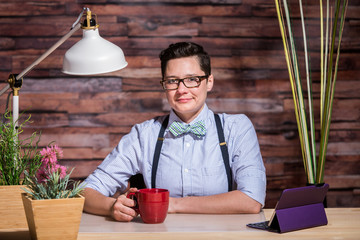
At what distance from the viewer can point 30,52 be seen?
123 inches

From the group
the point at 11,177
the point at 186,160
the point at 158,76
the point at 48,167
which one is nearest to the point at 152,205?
the point at 48,167

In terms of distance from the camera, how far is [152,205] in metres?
1.62

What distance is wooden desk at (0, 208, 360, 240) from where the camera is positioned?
4.95ft

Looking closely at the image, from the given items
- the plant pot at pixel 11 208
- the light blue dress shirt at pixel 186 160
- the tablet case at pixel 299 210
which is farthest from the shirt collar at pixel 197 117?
the plant pot at pixel 11 208

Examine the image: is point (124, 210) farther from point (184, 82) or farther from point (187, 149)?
point (184, 82)

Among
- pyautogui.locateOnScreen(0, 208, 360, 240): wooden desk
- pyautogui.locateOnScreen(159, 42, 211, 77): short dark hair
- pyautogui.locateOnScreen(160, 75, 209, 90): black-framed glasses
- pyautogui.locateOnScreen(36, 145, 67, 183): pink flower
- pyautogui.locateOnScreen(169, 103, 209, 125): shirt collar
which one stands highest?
pyautogui.locateOnScreen(159, 42, 211, 77): short dark hair

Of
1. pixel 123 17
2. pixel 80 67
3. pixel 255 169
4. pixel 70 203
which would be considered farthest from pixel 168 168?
pixel 123 17

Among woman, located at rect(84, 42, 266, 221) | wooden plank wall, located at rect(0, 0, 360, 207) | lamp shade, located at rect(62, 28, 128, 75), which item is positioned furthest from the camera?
wooden plank wall, located at rect(0, 0, 360, 207)

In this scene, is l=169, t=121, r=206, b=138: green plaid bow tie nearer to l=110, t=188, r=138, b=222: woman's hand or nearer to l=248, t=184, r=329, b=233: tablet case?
l=110, t=188, r=138, b=222: woman's hand

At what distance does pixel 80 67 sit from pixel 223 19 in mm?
1774

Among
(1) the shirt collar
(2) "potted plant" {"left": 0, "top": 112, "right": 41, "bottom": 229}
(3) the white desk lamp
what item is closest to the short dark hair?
(1) the shirt collar

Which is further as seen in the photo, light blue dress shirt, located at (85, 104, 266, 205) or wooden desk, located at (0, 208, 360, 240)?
light blue dress shirt, located at (85, 104, 266, 205)

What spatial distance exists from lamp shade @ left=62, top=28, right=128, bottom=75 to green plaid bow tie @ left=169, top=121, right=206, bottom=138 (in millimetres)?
735

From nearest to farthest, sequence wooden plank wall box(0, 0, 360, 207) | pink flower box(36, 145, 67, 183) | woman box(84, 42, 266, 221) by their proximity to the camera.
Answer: pink flower box(36, 145, 67, 183) < woman box(84, 42, 266, 221) < wooden plank wall box(0, 0, 360, 207)
